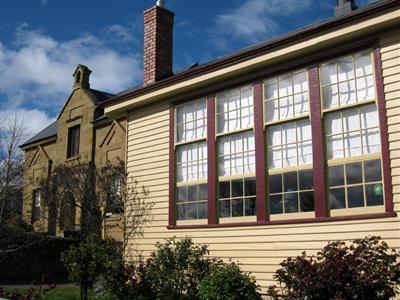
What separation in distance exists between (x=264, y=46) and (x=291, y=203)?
333cm

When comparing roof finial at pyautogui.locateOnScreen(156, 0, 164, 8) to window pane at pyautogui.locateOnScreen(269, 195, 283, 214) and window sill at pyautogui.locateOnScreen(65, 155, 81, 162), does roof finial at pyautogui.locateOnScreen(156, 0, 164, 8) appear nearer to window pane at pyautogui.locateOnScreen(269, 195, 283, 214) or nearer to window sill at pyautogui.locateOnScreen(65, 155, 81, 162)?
window pane at pyautogui.locateOnScreen(269, 195, 283, 214)

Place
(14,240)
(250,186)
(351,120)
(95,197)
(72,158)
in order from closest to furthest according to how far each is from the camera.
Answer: (351,120) < (250,186) < (95,197) < (14,240) < (72,158)

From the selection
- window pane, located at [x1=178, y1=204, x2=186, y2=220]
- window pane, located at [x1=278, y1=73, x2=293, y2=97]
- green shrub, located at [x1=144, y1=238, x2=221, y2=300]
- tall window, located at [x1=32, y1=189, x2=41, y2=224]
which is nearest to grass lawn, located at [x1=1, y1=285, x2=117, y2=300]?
green shrub, located at [x1=144, y1=238, x2=221, y2=300]

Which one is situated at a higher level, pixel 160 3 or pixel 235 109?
pixel 160 3

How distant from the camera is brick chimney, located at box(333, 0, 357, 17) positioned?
12.0 meters

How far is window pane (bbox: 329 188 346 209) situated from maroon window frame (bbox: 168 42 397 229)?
0.12 meters

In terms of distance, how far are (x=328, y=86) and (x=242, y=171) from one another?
270 centimetres

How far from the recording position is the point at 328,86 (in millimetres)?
9828

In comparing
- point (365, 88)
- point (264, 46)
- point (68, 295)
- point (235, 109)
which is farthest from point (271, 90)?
point (68, 295)

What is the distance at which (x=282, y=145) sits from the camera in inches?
410

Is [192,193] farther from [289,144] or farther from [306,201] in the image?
[306,201]

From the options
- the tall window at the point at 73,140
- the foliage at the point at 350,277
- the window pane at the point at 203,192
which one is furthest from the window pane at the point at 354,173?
the tall window at the point at 73,140

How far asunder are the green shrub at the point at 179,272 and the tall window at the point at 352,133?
116 inches

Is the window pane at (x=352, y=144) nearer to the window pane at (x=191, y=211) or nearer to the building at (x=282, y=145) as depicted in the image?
the building at (x=282, y=145)
